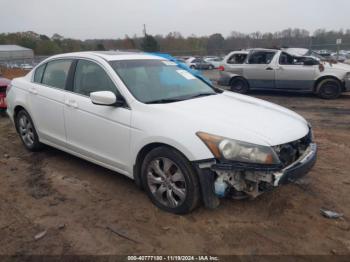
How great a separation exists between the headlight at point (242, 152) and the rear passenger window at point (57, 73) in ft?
8.17

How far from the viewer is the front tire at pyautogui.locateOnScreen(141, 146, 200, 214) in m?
3.15

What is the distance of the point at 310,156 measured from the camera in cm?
342

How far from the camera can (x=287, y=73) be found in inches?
437

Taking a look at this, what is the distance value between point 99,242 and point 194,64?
26301 mm

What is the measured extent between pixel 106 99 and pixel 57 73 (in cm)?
152

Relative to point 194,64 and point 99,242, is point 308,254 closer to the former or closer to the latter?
point 99,242

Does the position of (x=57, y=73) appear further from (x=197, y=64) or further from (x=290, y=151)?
(x=197, y=64)

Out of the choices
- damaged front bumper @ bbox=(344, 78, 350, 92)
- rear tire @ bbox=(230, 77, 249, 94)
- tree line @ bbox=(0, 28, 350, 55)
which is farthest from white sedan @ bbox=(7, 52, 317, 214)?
tree line @ bbox=(0, 28, 350, 55)

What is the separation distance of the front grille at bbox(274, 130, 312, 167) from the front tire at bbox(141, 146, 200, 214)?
0.83m

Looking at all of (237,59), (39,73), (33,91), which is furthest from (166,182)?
(237,59)

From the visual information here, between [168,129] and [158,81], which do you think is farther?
[158,81]

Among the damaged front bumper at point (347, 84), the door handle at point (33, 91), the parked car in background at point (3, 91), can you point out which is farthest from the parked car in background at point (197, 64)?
the door handle at point (33, 91)

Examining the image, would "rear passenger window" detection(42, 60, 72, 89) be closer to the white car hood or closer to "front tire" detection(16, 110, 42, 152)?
"front tire" detection(16, 110, 42, 152)

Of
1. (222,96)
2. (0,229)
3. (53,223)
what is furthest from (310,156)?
(0,229)
